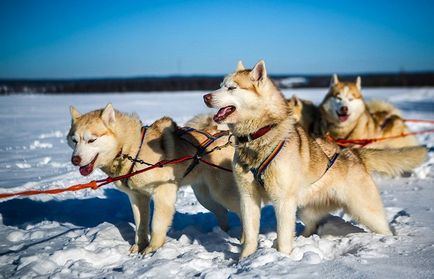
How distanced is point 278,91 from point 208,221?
7.25 feet

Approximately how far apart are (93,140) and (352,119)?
4.97 meters

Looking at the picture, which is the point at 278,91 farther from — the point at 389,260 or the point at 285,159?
the point at 389,260

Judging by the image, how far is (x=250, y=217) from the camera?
326 centimetres

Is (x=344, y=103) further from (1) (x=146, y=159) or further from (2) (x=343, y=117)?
(1) (x=146, y=159)

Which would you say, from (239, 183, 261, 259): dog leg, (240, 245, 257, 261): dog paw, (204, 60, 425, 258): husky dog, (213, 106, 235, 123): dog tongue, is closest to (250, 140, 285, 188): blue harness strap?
(204, 60, 425, 258): husky dog

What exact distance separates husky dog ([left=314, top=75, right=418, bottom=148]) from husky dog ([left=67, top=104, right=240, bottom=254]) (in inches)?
129

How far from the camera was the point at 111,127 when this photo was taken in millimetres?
3600

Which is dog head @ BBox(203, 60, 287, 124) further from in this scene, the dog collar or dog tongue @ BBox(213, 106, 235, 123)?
the dog collar

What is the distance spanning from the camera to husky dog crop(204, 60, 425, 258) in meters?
3.10

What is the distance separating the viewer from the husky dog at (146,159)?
136 inches

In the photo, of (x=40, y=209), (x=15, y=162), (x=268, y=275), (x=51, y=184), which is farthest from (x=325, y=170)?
(x=15, y=162)

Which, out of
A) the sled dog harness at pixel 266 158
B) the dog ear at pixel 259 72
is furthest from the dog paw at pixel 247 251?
the dog ear at pixel 259 72

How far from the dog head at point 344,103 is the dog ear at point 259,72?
386 cm

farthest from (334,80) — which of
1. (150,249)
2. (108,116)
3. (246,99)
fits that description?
(150,249)
